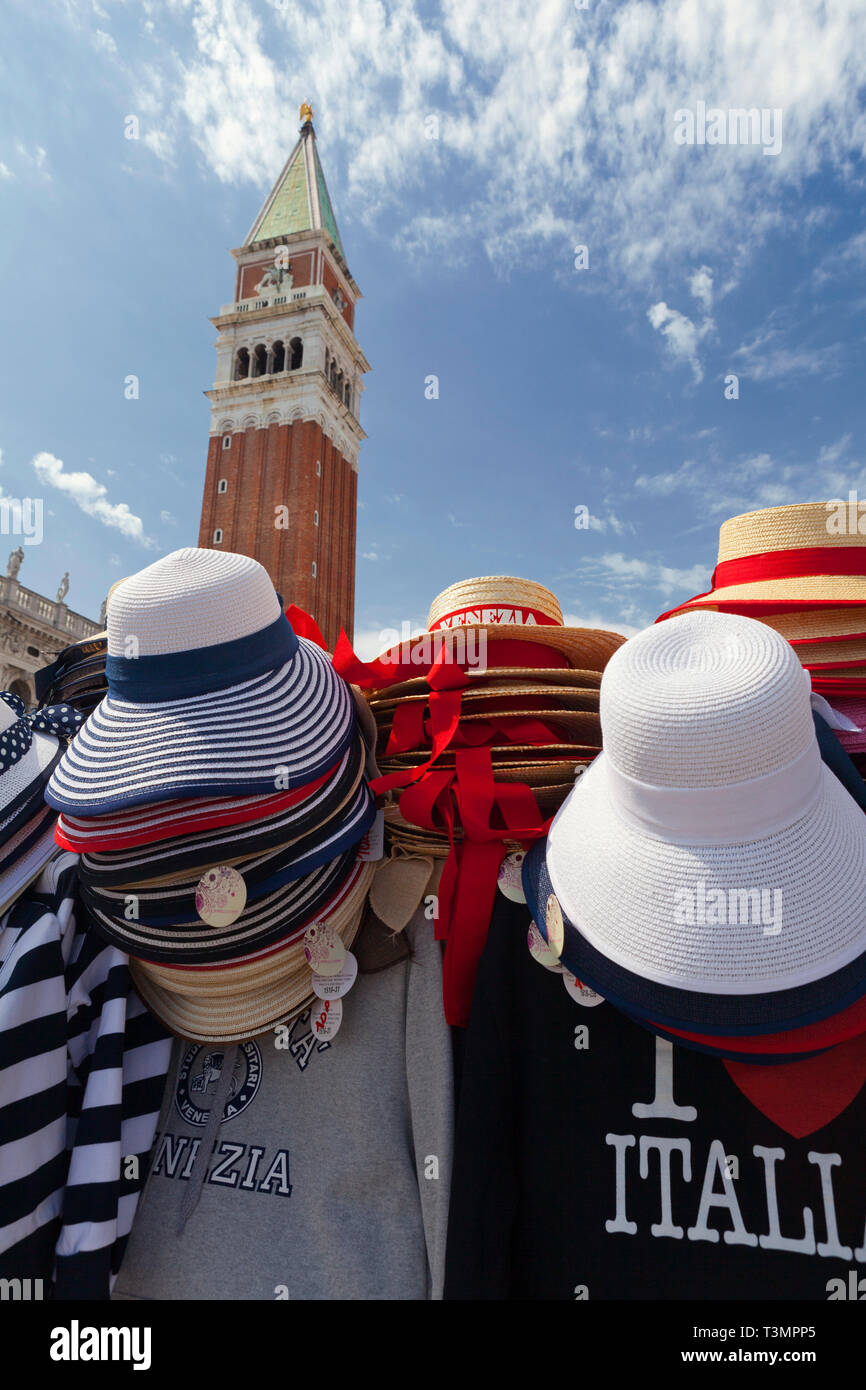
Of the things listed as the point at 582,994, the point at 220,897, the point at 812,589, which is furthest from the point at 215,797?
the point at 812,589

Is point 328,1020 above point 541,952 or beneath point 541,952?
beneath

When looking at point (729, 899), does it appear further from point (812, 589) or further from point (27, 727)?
point (27, 727)

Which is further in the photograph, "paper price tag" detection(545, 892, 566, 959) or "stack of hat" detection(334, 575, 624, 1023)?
"stack of hat" detection(334, 575, 624, 1023)

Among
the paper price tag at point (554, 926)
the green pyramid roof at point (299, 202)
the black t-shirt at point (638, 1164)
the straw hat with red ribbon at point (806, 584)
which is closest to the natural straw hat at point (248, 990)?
the black t-shirt at point (638, 1164)

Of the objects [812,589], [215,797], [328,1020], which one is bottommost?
[328,1020]

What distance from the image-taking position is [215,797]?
111 centimetres

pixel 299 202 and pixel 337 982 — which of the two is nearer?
pixel 337 982

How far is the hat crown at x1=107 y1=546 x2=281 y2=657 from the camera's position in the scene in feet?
3.89

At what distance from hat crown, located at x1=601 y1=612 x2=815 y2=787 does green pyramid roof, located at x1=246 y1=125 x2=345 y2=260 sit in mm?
32126

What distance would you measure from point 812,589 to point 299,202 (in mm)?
33713

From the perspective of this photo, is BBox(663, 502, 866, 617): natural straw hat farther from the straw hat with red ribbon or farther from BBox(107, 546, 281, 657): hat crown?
BBox(107, 546, 281, 657): hat crown

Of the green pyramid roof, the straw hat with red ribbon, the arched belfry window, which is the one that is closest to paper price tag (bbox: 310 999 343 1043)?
the straw hat with red ribbon
